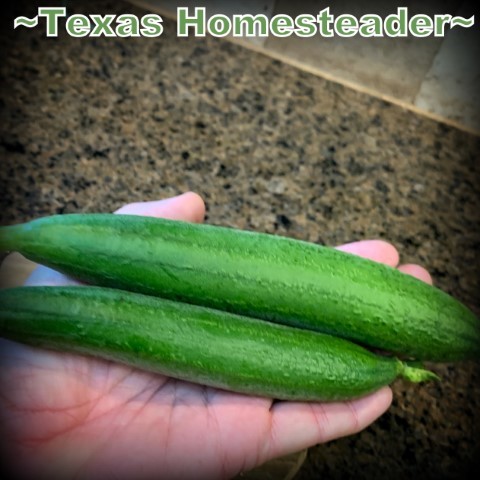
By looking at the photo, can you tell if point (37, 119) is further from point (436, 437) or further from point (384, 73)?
point (436, 437)

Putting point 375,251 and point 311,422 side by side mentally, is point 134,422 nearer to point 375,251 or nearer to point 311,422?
point 311,422

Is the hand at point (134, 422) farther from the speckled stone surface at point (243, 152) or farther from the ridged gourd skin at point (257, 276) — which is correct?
the speckled stone surface at point (243, 152)

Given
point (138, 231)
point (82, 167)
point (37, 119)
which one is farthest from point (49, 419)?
point (37, 119)

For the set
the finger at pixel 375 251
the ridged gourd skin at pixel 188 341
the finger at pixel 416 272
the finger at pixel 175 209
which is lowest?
the ridged gourd skin at pixel 188 341

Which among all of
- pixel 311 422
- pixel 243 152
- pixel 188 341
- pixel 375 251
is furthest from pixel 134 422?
pixel 243 152

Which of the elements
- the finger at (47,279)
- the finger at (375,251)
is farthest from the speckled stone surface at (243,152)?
the finger at (47,279)

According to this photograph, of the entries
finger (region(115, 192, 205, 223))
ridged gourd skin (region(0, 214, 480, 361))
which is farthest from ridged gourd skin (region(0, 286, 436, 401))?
finger (region(115, 192, 205, 223))

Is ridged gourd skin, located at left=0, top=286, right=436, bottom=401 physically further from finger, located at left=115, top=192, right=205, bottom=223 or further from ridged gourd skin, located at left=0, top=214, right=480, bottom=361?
finger, located at left=115, top=192, right=205, bottom=223
